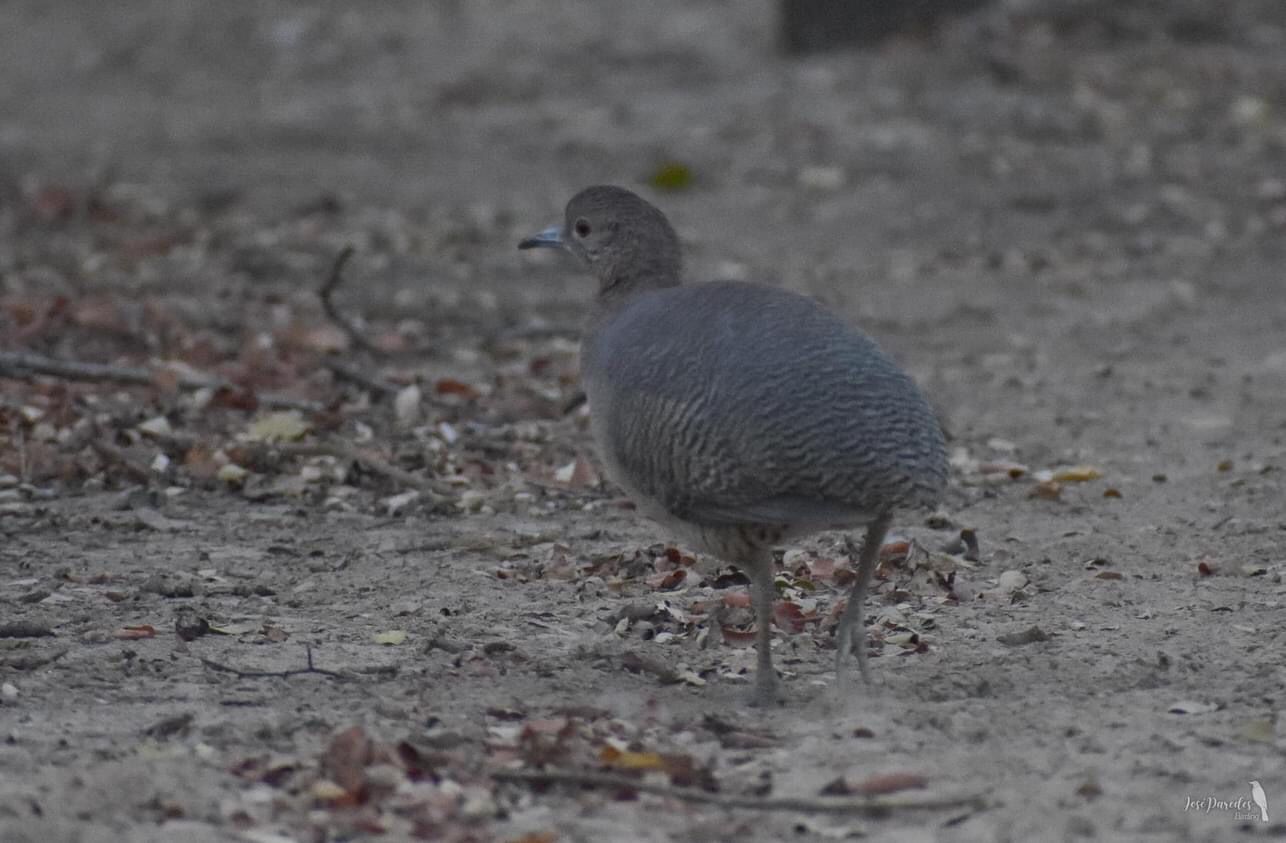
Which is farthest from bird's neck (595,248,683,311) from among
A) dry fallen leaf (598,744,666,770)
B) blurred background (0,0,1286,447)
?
blurred background (0,0,1286,447)

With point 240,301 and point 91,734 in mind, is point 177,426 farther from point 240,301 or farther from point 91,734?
point 91,734

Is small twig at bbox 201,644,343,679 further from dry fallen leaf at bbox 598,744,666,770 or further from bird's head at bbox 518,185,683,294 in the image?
bird's head at bbox 518,185,683,294

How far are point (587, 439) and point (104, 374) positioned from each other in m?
1.89

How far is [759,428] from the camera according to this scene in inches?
192

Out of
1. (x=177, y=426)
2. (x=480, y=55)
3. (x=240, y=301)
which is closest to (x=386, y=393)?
(x=177, y=426)

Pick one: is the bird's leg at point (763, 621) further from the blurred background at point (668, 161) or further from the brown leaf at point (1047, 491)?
the blurred background at point (668, 161)

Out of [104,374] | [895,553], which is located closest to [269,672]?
[895,553]

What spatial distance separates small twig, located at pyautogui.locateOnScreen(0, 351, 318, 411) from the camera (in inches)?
307

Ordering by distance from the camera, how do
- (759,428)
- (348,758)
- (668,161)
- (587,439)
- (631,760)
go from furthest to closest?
(668,161) → (587,439) → (759,428) → (631,760) → (348,758)

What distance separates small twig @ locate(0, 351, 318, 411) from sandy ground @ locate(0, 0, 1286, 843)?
11 cm

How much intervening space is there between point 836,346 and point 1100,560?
5.80 ft

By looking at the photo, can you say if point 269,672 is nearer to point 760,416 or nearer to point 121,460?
point 760,416

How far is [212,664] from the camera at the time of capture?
17.1 feet

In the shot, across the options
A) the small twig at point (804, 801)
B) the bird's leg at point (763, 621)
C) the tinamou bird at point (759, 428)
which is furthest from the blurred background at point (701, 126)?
the small twig at point (804, 801)
